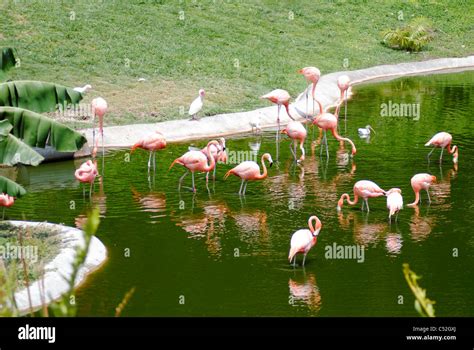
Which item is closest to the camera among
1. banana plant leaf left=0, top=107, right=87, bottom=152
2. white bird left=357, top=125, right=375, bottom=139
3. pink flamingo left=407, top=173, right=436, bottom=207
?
banana plant leaf left=0, top=107, right=87, bottom=152

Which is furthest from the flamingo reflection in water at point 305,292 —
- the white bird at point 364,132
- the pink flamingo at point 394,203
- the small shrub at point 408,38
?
the small shrub at point 408,38

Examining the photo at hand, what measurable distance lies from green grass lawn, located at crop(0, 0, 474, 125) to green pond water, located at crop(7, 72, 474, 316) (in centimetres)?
455

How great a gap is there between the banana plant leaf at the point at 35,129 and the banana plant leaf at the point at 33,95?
8.9 inches

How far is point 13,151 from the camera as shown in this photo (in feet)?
37.4

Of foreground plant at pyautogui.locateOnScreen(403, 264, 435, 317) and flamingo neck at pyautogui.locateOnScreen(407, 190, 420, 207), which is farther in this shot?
flamingo neck at pyautogui.locateOnScreen(407, 190, 420, 207)

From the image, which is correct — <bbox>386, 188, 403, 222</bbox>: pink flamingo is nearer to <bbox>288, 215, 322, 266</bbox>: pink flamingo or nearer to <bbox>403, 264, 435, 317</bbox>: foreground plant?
<bbox>288, 215, 322, 266</bbox>: pink flamingo

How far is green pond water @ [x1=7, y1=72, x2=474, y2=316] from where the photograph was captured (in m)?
10.2

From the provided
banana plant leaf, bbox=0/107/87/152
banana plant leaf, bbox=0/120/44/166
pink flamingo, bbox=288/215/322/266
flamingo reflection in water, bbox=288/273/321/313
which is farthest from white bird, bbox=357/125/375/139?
banana plant leaf, bbox=0/120/44/166

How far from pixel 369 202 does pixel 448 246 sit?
2.21 metres

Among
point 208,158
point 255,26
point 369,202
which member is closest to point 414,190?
point 369,202

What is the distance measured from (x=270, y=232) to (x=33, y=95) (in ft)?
11.1

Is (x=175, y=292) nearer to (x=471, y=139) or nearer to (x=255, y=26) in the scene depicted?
(x=471, y=139)

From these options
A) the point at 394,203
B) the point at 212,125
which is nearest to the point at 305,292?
the point at 394,203

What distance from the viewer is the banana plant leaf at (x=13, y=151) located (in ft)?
36.9
